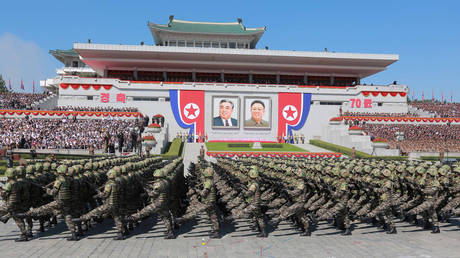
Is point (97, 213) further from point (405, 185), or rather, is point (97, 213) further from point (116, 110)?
point (116, 110)

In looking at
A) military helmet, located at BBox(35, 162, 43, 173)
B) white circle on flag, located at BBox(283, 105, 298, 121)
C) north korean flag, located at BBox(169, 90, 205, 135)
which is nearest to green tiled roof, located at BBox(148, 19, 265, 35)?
north korean flag, located at BBox(169, 90, 205, 135)

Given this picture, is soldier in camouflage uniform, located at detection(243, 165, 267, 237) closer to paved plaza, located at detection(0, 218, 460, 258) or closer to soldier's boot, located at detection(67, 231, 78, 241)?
paved plaza, located at detection(0, 218, 460, 258)

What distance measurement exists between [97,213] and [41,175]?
7.74 feet

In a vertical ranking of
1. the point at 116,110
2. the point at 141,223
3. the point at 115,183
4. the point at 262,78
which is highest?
the point at 262,78

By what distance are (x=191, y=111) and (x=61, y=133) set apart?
14.8 meters

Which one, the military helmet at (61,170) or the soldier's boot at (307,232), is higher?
the military helmet at (61,170)

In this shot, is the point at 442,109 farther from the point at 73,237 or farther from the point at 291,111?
the point at 73,237

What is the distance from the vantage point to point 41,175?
10.4 m

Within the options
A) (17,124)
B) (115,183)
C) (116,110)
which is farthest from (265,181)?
(116,110)

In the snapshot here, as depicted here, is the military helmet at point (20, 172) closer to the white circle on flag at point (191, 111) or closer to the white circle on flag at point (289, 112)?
the white circle on flag at point (191, 111)

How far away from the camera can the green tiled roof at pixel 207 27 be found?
183 ft

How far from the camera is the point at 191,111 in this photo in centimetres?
4131

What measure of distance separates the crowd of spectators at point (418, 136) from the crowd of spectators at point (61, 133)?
2228 centimetres

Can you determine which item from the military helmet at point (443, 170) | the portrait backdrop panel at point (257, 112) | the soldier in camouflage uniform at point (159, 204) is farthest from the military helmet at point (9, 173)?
the portrait backdrop panel at point (257, 112)
